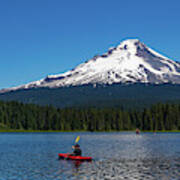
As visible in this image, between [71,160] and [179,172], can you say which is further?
[71,160]

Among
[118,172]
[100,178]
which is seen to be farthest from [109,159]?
[100,178]

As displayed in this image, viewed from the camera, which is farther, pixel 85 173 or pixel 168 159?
pixel 168 159

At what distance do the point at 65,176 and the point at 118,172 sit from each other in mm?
6638

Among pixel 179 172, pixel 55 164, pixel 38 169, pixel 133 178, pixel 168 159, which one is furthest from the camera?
pixel 168 159

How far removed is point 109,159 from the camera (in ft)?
217

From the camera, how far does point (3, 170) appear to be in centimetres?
5369

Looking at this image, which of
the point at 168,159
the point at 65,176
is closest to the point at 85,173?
the point at 65,176

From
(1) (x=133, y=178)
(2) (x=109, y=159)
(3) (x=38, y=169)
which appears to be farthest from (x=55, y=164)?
(1) (x=133, y=178)

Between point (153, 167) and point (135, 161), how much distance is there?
727 cm

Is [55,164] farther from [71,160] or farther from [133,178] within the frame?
[133,178]

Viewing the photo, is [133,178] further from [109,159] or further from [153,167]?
[109,159]

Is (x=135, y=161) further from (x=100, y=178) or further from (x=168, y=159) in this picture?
(x=100, y=178)

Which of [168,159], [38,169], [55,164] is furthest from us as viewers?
[168,159]

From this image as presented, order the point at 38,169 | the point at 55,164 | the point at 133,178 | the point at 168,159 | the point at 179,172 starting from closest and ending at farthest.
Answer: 1. the point at 133,178
2. the point at 179,172
3. the point at 38,169
4. the point at 55,164
5. the point at 168,159
